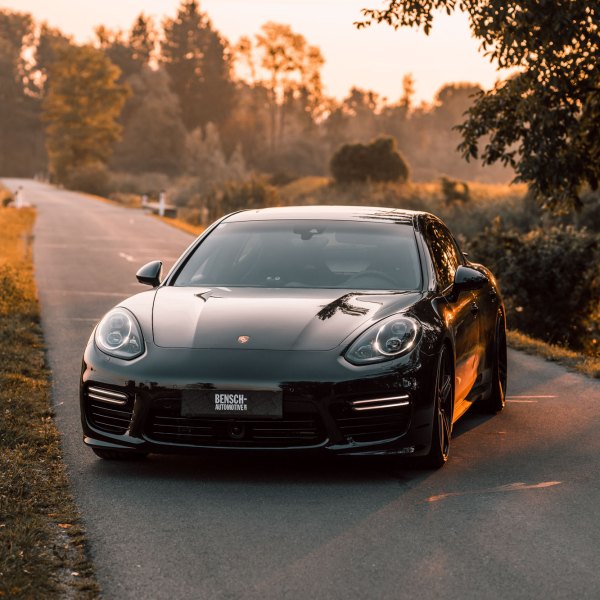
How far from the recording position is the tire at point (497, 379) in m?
8.59

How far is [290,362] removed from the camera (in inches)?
245

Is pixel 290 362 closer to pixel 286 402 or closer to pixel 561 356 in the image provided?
pixel 286 402

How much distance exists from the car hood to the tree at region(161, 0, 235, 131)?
114856 mm

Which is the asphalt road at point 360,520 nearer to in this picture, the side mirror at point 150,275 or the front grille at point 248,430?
the front grille at point 248,430

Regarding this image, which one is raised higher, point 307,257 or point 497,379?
point 307,257

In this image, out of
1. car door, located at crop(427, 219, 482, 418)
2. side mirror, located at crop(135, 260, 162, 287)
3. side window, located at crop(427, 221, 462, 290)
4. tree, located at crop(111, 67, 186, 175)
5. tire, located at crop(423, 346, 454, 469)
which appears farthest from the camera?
tree, located at crop(111, 67, 186, 175)

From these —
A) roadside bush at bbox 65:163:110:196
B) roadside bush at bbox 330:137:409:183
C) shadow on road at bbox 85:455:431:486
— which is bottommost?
roadside bush at bbox 65:163:110:196

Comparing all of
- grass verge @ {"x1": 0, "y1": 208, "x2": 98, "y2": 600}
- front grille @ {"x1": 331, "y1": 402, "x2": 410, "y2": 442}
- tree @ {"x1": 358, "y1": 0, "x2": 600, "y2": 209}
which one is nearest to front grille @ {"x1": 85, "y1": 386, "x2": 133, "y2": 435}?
grass verge @ {"x1": 0, "y1": 208, "x2": 98, "y2": 600}

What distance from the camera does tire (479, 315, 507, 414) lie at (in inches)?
338

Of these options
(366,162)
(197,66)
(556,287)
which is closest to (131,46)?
(197,66)

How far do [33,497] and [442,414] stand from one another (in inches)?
90.6

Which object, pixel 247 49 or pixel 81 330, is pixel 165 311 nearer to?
pixel 81 330

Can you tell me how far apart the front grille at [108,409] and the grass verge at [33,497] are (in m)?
0.34

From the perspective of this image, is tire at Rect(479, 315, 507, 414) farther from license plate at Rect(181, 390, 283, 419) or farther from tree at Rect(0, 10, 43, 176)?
tree at Rect(0, 10, 43, 176)
